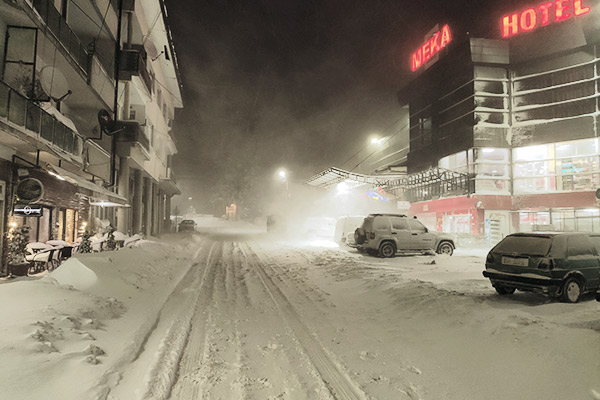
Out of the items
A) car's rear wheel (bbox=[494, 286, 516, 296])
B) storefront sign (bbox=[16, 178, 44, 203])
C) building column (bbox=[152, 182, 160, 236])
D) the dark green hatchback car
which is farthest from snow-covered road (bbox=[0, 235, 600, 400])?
building column (bbox=[152, 182, 160, 236])

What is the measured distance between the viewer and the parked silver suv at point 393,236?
52.5 ft

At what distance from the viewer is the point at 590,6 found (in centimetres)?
2481

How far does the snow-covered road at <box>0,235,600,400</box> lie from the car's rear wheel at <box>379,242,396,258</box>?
6.93 meters

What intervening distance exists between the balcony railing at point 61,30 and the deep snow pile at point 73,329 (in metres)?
8.05

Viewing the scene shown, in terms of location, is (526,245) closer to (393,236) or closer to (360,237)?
(393,236)

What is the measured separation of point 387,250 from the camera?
16.1 m

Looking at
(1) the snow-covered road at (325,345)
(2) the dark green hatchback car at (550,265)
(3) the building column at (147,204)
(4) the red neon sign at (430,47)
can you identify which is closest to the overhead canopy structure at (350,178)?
(4) the red neon sign at (430,47)

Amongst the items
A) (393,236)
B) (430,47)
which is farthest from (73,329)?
(430,47)

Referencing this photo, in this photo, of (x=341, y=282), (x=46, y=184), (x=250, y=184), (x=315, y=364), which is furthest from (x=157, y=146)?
(x=250, y=184)

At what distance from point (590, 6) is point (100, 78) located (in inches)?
1240

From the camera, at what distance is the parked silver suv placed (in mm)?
16016

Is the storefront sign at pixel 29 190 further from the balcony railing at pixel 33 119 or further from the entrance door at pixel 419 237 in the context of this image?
the entrance door at pixel 419 237

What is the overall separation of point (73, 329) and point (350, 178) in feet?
99.5

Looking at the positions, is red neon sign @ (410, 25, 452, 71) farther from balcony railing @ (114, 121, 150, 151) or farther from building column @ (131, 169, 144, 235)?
building column @ (131, 169, 144, 235)
